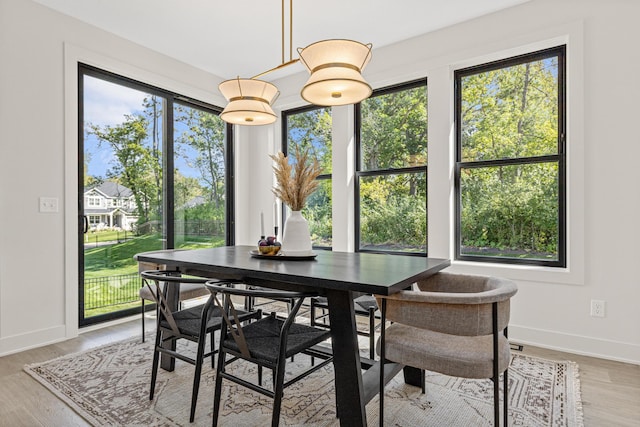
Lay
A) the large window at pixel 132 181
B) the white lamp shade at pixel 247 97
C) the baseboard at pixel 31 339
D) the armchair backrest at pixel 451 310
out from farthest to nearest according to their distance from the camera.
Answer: the large window at pixel 132 181 → the baseboard at pixel 31 339 → the white lamp shade at pixel 247 97 → the armchair backrest at pixel 451 310

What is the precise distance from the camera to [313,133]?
437cm

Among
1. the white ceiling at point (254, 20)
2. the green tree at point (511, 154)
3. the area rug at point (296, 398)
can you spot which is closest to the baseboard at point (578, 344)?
the area rug at point (296, 398)

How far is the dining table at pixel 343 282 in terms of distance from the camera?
1519 mm

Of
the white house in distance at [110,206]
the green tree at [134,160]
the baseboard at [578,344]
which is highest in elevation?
the green tree at [134,160]

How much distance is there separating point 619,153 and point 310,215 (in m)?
2.94

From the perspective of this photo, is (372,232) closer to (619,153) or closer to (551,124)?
(551,124)

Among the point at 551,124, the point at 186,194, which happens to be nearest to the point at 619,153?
the point at 551,124

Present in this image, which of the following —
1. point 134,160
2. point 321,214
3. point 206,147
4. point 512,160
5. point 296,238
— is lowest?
point 296,238

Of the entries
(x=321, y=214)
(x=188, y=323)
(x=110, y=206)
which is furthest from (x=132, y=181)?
(x=188, y=323)

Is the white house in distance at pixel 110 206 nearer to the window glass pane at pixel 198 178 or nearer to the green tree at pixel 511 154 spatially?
the window glass pane at pixel 198 178

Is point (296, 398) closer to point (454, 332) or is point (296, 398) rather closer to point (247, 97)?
point (454, 332)

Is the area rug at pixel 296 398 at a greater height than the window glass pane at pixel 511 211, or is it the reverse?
the window glass pane at pixel 511 211

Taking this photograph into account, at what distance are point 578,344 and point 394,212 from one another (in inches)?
72.3

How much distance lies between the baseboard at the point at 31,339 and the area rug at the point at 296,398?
47cm
